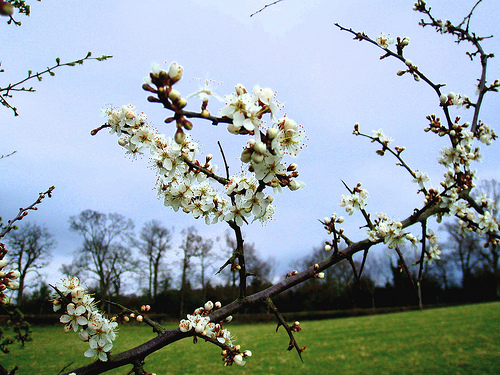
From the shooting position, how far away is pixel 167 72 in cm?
99

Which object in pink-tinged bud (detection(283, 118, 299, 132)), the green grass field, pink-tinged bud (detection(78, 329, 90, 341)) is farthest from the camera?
the green grass field

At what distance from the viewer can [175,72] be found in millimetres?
992

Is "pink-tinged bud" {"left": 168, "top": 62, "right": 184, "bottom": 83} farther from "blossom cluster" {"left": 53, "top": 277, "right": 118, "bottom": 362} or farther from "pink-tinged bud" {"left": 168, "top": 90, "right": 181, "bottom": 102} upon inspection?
"blossom cluster" {"left": 53, "top": 277, "right": 118, "bottom": 362}

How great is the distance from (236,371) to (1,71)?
8272 mm

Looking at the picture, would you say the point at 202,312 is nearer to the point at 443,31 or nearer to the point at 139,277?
the point at 443,31

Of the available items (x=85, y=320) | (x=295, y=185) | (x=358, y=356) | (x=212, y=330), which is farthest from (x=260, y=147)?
(x=358, y=356)

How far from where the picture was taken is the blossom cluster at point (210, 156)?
1055 millimetres

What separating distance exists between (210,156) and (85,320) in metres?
1.02

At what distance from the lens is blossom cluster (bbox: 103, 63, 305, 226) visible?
1.05 metres

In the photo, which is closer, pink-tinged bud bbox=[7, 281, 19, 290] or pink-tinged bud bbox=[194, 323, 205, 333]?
pink-tinged bud bbox=[194, 323, 205, 333]

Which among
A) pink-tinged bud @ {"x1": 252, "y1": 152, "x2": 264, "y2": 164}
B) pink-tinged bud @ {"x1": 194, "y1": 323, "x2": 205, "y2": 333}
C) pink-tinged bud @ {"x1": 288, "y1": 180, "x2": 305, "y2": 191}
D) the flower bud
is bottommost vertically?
pink-tinged bud @ {"x1": 194, "y1": 323, "x2": 205, "y2": 333}

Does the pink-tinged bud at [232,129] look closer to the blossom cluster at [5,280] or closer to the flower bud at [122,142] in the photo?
the flower bud at [122,142]

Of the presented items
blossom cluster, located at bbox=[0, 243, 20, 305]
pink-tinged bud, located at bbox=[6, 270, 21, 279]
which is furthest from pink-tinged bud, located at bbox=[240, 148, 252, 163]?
pink-tinged bud, located at bbox=[6, 270, 21, 279]

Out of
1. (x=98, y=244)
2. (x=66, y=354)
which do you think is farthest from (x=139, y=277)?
(x=66, y=354)
